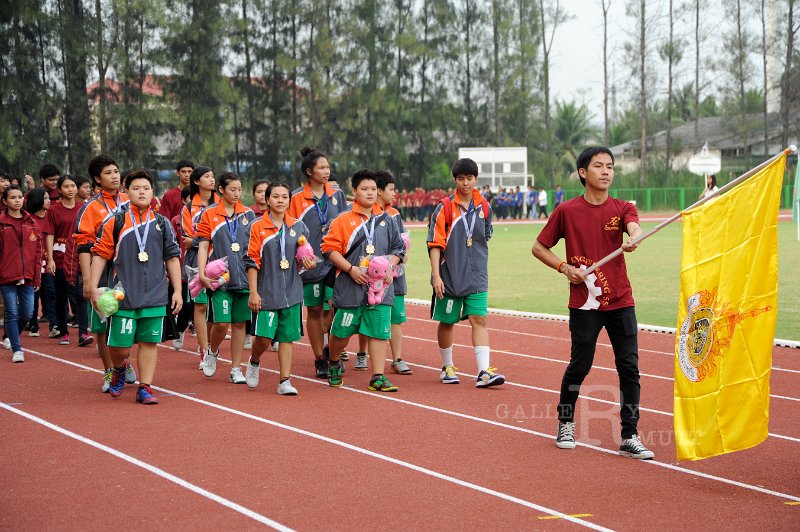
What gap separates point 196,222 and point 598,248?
5.31 m

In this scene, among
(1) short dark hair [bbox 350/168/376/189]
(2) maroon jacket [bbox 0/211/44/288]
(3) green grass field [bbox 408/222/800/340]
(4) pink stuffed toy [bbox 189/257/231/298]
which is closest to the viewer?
(1) short dark hair [bbox 350/168/376/189]

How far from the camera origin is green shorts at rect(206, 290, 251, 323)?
32.7 ft

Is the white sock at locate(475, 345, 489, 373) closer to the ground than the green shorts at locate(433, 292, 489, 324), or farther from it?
closer to the ground

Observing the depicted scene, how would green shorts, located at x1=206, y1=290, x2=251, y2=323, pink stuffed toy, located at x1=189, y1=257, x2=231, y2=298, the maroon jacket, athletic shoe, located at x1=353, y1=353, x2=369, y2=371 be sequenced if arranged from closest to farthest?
pink stuffed toy, located at x1=189, y1=257, x2=231, y2=298 < green shorts, located at x1=206, y1=290, x2=251, y2=323 < athletic shoe, located at x1=353, y1=353, x2=369, y2=371 < the maroon jacket

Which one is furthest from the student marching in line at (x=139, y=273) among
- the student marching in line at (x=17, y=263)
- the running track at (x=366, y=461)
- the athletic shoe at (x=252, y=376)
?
the student marching in line at (x=17, y=263)

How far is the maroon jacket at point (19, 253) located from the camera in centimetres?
1122

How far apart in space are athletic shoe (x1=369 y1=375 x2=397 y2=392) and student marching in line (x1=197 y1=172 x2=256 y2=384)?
1.43 m

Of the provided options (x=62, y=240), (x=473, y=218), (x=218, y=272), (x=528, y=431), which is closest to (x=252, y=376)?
(x=218, y=272)

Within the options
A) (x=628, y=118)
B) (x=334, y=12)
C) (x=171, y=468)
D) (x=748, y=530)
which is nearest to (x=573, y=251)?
(x=748, y=530)

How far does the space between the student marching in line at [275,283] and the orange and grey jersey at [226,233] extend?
0.89 metres

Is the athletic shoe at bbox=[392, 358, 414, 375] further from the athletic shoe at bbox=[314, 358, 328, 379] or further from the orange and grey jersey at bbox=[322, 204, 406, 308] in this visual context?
the orange and grey jersey at bbox=[322, 204, 406, 308]

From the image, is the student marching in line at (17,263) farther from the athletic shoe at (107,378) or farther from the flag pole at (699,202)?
the flag pole at (699,202)

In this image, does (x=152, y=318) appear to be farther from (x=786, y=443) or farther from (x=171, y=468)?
(x=786, y=443)

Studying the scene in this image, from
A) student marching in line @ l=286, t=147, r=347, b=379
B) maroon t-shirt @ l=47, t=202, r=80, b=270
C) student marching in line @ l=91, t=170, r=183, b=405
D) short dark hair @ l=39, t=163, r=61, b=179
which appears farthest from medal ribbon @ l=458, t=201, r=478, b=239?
short dark hair @ l=39, t=163, r=61, b=179
